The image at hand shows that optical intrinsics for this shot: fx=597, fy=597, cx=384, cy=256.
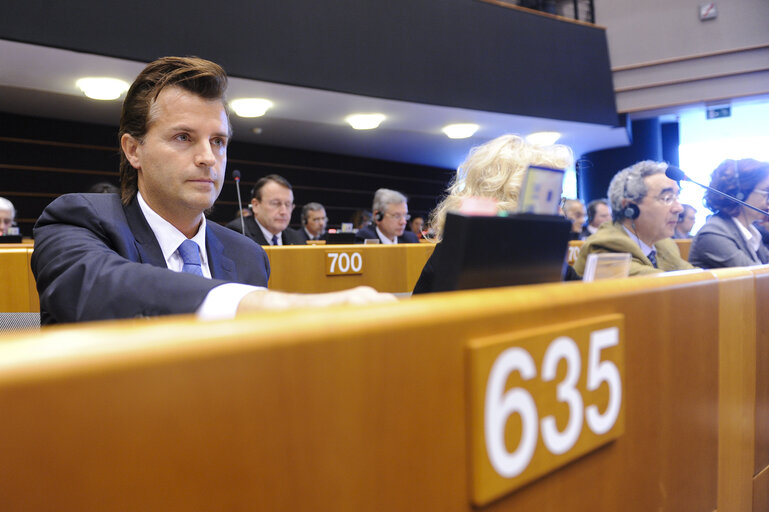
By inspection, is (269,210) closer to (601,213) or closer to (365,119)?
(365,119)

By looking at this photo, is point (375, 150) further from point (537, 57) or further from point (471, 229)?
point (471, 229)

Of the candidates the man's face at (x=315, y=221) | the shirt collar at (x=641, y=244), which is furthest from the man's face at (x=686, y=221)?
the shirt collar at (x=641, y=244)

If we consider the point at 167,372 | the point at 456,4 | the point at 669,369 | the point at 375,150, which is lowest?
the point at 669,369

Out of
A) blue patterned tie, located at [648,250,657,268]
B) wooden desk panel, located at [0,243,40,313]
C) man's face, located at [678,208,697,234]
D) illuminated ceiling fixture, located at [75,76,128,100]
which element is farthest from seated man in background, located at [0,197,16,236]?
man's face, located at [678,208,697,234]

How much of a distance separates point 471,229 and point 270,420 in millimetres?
324

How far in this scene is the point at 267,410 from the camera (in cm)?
41

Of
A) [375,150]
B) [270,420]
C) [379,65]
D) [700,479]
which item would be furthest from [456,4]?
[270,420]

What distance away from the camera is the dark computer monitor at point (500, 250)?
0.66 meters

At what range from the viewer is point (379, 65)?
600cm

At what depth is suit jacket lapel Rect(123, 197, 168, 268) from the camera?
1.20 metres

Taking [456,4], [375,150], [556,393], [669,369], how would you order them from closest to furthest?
[556,393] → [669,369] → [456,4] → [375,150]

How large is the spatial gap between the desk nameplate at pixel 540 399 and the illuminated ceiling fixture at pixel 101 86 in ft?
17.9

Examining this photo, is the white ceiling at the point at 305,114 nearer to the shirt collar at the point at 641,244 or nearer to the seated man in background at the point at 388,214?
the seated man in background at the point at 388,214

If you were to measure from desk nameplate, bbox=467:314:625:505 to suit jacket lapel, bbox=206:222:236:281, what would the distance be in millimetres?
917
